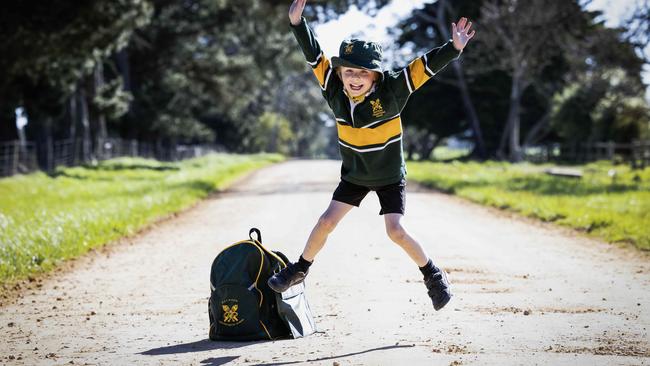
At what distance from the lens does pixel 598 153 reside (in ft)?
145

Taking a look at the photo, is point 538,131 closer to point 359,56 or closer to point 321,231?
point 321,231

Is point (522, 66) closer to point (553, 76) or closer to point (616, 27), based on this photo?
point (553, 76)

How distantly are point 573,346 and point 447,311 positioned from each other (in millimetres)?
1371

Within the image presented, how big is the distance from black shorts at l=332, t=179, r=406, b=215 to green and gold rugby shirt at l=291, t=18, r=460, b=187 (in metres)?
0.06

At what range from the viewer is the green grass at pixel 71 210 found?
367 inches

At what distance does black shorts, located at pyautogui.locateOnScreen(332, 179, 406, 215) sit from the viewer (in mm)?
5852

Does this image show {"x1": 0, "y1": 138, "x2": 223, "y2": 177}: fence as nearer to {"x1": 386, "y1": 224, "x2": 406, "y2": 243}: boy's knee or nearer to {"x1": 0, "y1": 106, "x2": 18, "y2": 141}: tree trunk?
{"x1": 0, "y1": 106, "x2": 18, "y2": 141}: tree trunk

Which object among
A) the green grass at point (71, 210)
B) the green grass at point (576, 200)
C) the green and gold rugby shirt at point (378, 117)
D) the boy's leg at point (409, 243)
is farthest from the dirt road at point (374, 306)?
the green and gold rugby shirt at point (378, 117)

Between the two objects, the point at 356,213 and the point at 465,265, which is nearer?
the point at 465,265

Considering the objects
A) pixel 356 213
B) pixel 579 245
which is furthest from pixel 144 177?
pixel 579 245

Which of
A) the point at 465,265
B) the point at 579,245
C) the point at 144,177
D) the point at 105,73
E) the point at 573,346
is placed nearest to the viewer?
the point at 573,346

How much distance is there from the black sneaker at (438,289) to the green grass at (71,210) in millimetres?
4527

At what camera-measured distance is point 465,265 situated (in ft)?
28.2

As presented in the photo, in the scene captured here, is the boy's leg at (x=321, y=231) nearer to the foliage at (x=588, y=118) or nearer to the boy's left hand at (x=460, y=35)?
the boy's left hand at (x=460, y=35)
